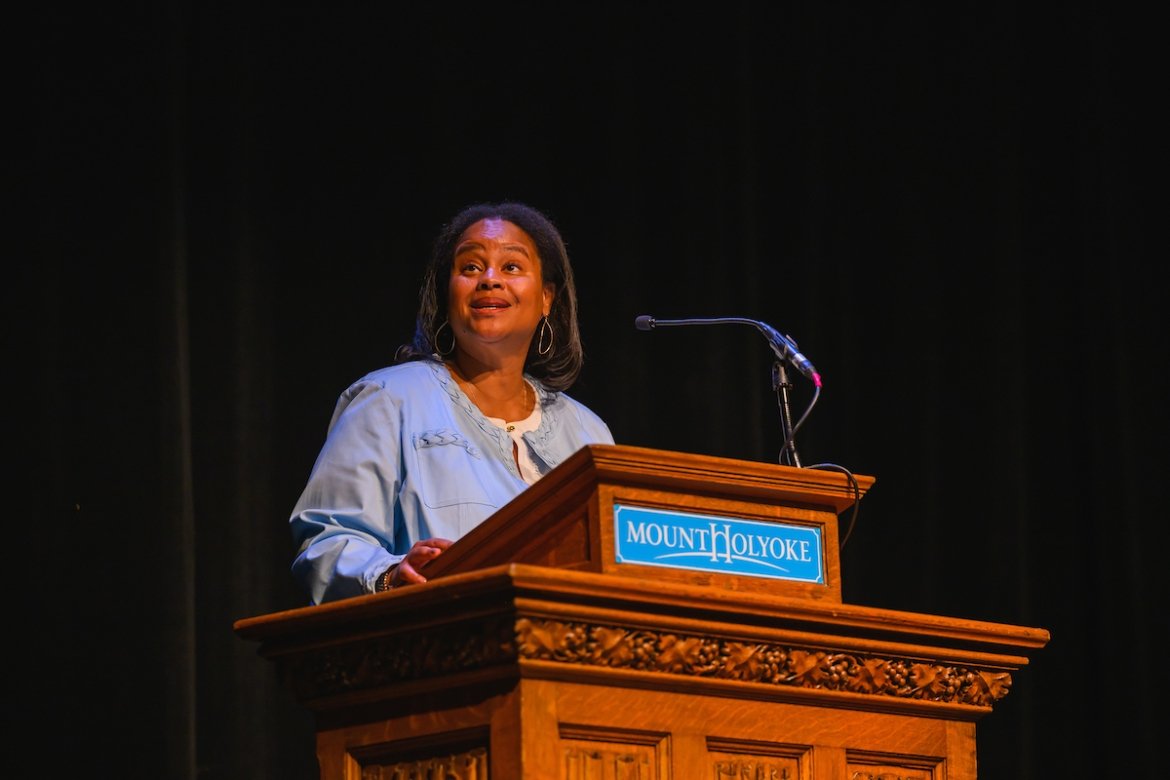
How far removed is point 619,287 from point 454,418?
1.21 m

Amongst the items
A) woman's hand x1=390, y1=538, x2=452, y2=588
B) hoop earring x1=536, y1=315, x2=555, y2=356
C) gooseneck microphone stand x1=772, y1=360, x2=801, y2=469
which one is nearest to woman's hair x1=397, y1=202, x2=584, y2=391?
hoop earring x1=536, y1=315, x2=555, y2=356

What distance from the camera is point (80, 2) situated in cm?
294

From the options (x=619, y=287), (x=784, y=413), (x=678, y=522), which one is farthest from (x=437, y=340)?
(x=678, y=522)

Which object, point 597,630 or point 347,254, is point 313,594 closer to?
point 597,630

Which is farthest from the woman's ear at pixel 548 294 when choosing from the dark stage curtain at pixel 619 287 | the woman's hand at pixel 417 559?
the woman's hand at pixel 417 559

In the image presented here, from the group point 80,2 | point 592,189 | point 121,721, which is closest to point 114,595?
point 121,721

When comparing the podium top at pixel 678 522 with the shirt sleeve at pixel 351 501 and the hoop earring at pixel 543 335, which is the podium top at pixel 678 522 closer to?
the shirt sleeve at pixel 351 501

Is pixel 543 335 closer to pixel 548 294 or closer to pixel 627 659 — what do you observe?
pixel 548 294

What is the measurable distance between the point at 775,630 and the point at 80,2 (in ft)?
6.35

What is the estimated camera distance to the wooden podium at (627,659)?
1541mm

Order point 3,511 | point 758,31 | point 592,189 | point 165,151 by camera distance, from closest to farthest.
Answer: point 3,511
point 165,151
point 592,189
point 758,31

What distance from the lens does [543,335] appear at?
9.25 feet

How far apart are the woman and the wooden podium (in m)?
0.25

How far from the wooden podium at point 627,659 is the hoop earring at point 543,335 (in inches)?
38.9
